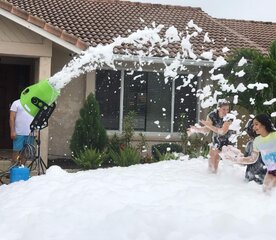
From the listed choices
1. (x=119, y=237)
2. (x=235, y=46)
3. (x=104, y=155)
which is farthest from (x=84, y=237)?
(x=235, y=46)

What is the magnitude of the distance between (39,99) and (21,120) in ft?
4.29

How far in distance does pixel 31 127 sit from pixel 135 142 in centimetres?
627

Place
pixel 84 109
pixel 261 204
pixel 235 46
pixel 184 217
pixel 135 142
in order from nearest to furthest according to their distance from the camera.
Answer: pixel 184 217, pixel 261 204, pixel 84 109, pixel 135 142, pixel 235 46

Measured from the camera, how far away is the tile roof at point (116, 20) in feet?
52.1

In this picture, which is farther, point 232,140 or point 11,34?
point 11,34

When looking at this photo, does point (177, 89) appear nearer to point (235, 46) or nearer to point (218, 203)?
point (235, 46)

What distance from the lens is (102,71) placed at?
15.8 m

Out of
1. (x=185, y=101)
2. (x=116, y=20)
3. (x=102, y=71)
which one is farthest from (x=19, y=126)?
(x=116, y=20)

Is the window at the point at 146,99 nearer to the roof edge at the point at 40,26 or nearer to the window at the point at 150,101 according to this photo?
the window at the point at 150,101

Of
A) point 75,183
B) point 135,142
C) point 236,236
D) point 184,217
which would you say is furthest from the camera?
point 135,142

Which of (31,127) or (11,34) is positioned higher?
(11,34)

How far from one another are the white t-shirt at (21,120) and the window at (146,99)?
572 cm

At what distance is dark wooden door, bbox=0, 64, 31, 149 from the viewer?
648 inches

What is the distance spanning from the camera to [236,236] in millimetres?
5539
